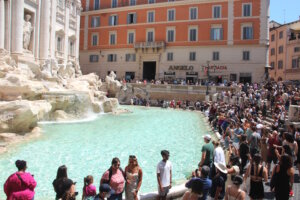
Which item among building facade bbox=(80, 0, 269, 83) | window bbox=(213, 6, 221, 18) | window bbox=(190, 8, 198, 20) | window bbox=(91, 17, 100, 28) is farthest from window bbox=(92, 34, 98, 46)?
window bbox=(213, 6, 221, 18)

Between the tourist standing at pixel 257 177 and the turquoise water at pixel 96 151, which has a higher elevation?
the tourist standing at pixel 257 177

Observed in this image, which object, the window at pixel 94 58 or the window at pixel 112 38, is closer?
the window at pixel 112 38

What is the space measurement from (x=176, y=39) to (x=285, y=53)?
644 inches

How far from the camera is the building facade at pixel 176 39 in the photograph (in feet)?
123

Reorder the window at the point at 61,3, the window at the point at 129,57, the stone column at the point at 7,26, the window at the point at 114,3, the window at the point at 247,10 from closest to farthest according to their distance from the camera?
the stone column at the point at 7,26 → the window at the point at 61,3 → the window at the point at 247,10 → the window at the point at 129,57 → the window at the point at 114,3

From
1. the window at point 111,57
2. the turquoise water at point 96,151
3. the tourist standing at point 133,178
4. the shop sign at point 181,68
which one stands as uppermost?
the window at point 111,57

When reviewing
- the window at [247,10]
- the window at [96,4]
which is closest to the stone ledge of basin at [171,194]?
the window at [247,10]

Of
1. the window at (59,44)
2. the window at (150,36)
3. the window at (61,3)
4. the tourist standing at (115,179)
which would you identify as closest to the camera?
the tourist standing at (115,179)

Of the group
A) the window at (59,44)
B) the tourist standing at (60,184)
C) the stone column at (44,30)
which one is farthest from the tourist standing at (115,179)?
the window at (59,44)

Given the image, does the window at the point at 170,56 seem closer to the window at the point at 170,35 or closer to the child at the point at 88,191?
the window at the point at 170,35

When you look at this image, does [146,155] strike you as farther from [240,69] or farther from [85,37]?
[85,37]

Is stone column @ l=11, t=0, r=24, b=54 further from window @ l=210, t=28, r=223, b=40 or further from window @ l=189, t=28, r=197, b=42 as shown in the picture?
window @ l=210, t=28, r=223, b=40

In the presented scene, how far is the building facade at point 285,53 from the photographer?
138 ft

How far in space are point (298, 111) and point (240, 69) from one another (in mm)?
25876
